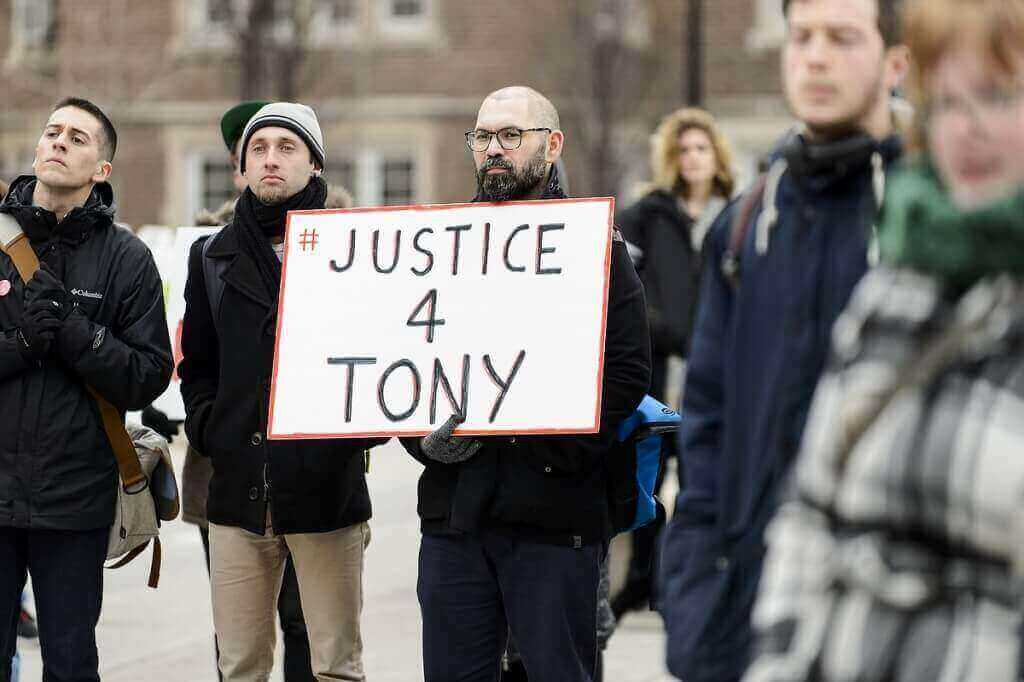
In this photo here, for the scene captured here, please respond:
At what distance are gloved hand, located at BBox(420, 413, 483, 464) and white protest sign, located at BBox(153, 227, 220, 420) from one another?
2.37 m

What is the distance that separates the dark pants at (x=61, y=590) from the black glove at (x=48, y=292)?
0.65m

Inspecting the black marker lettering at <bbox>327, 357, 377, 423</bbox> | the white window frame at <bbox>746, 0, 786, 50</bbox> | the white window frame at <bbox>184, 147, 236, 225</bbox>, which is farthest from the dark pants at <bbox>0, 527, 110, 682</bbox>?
the white window frame at <bbox>184, 147, 236, 225</bbox>

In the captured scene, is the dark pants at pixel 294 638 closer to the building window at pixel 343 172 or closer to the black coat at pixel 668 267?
the black coat at pixel 668 267

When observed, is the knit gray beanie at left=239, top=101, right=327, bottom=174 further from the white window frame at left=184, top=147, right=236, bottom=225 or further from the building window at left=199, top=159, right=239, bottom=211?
the white window frame at left=184, top=147, right=236, bottom=225

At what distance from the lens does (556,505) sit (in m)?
4.76

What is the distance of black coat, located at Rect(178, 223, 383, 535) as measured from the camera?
5344mm

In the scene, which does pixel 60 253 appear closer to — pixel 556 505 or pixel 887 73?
pixel 556 505

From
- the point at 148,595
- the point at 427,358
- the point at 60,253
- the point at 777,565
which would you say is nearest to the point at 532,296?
the point at 427,358

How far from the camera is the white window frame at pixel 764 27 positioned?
26781 millimetres

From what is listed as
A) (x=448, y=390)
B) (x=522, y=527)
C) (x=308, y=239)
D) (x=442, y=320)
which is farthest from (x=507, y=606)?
(x=308, y=239)

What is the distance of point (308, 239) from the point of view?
5184 mm

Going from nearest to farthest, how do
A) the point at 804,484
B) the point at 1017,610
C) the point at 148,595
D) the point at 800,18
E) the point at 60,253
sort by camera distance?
1. the point at 1017,610
2. the point at 804,484
3. the point at 800,18
4. the point at 60,253
5. the point at 148,595

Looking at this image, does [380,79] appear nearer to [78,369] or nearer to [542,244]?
[78,369]

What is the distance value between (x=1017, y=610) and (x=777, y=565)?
1.16 ft
